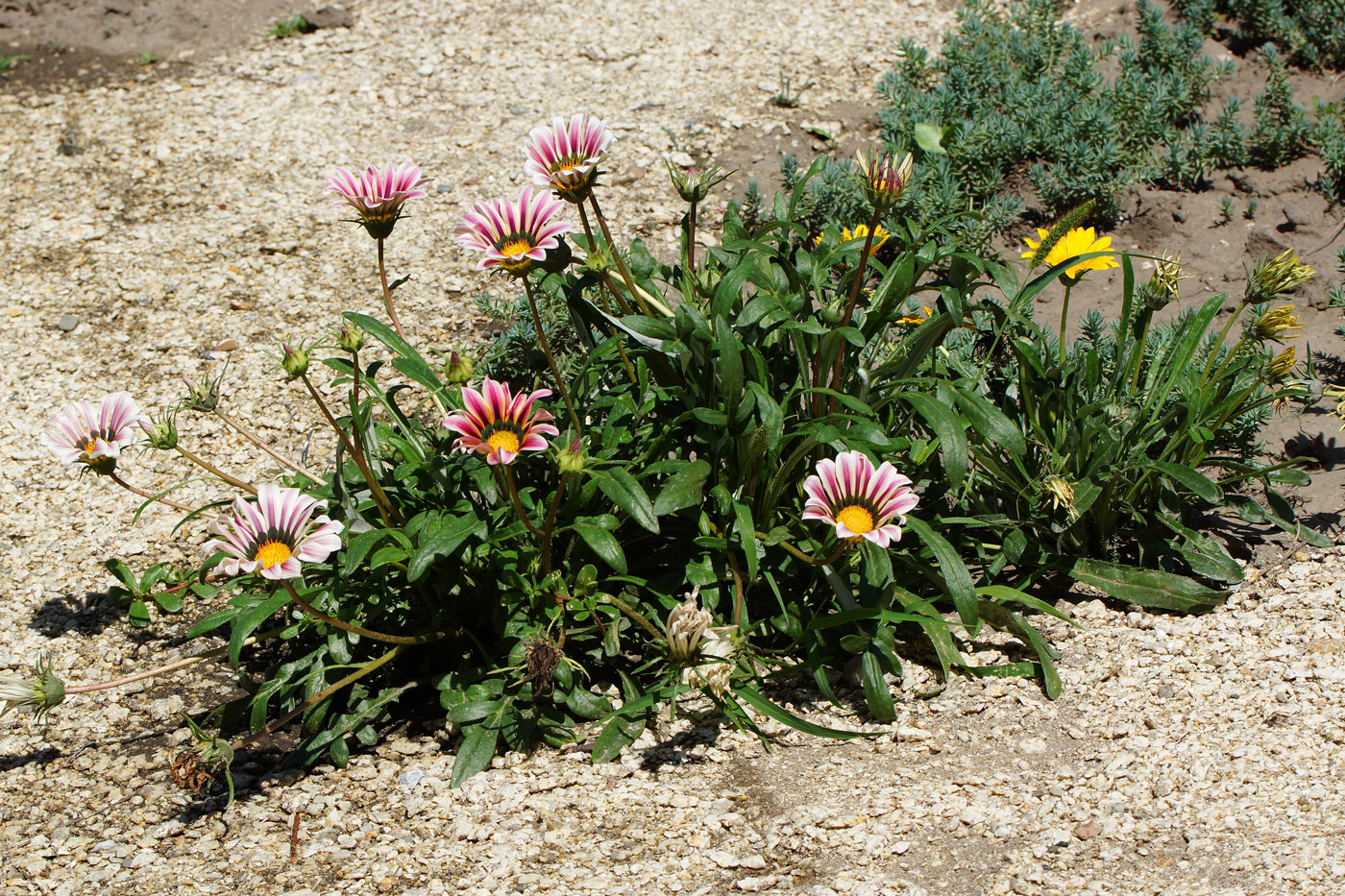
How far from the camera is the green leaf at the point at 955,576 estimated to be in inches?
80.3

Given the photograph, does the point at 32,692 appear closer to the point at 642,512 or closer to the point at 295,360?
the point at 295,360

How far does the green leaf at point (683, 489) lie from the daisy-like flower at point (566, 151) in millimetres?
571

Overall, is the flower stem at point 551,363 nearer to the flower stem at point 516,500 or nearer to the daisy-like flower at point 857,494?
the flower stem at point 516,500

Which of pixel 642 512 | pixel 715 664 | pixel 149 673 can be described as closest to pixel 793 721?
pixel 715 664

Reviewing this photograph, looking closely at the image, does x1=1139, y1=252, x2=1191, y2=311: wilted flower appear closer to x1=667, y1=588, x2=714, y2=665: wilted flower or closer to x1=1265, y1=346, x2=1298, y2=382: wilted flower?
x1=1265, y1=346, x2=1298, y2=382: wilted flower

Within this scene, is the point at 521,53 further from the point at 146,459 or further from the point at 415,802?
the point at 415,802

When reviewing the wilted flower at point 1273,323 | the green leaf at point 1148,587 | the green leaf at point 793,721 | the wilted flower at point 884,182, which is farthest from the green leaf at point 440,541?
the wilted flower at point 1273,323

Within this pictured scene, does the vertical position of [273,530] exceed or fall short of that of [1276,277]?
it falls short

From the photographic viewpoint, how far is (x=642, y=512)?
1.98 meters

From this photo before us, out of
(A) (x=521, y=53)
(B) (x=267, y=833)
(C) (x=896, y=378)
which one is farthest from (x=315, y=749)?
(A) (x=521, y=53)

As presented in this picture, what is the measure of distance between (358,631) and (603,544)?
0.48 metres

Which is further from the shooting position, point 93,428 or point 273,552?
point 93,428

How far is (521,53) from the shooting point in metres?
4.71

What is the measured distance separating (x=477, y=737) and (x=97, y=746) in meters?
0.81
